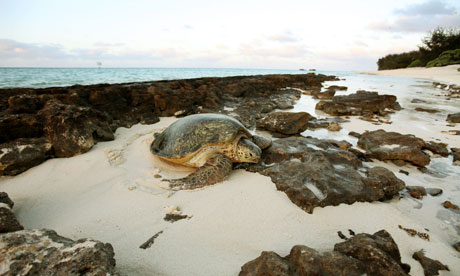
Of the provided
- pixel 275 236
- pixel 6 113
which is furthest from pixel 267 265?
pixel 6 113

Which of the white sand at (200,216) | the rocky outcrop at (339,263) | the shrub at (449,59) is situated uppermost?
the shrub at (449,59)

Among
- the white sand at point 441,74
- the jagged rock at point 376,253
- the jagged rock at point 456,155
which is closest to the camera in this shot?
the jagged rock at point 376,253

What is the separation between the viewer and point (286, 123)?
508 cm

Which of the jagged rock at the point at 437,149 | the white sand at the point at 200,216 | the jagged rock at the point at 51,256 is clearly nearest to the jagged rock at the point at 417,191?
the white sand at the point at 200,216

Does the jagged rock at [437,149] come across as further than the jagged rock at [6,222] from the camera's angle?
Yes

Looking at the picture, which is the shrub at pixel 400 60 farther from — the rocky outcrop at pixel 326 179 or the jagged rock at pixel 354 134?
the rocky outcrop at pixel 326 179

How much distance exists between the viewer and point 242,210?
2420mm

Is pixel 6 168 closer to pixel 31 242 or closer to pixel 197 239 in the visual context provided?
pixel 31 242

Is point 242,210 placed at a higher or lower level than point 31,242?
lower

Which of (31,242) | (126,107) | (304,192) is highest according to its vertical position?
(126,107)

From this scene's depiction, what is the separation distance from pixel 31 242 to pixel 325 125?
20.1 ft

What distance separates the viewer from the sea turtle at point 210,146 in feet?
10.8

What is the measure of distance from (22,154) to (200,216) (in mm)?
3023

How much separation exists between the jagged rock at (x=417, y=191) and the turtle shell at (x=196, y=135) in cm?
241
